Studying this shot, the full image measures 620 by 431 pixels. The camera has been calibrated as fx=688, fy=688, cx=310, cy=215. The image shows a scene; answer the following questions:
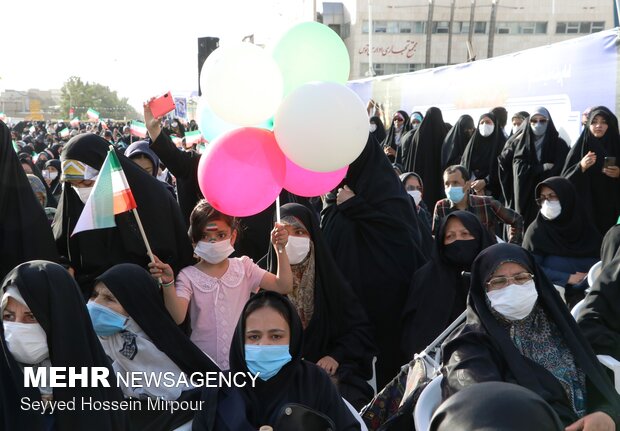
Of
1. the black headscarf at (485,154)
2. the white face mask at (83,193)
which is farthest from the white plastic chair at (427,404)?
the black headscarf at (485,154)

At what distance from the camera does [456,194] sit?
17.5 ft

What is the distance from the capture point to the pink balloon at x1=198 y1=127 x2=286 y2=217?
2.99 meters

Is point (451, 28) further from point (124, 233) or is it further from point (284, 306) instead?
point (284, 306)

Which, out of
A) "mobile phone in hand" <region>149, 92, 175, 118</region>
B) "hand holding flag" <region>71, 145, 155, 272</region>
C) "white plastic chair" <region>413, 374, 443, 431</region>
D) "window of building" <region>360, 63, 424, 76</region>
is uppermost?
"mobile phone in hand" <region>149, 92, 175, 118</region>

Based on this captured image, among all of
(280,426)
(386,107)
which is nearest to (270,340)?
(280,426)

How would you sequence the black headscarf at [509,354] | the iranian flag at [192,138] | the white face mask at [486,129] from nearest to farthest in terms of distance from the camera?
the black headscarf at [509,354]
the iranian flag at [192,138]
the white face mask at [486,129]

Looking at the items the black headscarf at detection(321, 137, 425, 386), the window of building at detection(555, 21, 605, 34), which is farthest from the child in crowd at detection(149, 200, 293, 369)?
the window of building at detection(555, 21, 605, 34)

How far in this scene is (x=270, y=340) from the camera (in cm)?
254

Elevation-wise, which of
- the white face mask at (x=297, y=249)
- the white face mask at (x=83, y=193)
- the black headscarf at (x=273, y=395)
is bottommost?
the black headscarf at (x=273, y=395)

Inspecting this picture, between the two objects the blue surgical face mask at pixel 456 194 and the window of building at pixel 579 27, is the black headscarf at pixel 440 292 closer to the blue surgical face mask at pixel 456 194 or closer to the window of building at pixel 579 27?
the blue surgical face mask at pixel 456 194

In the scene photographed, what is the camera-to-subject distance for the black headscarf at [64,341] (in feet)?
7.52

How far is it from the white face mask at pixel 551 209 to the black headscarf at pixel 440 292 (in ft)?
6.60

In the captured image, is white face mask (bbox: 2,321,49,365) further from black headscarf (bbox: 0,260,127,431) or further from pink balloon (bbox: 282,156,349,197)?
pink balloon (bbox: 282,156,349,197)

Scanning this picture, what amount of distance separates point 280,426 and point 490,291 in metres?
1.02
